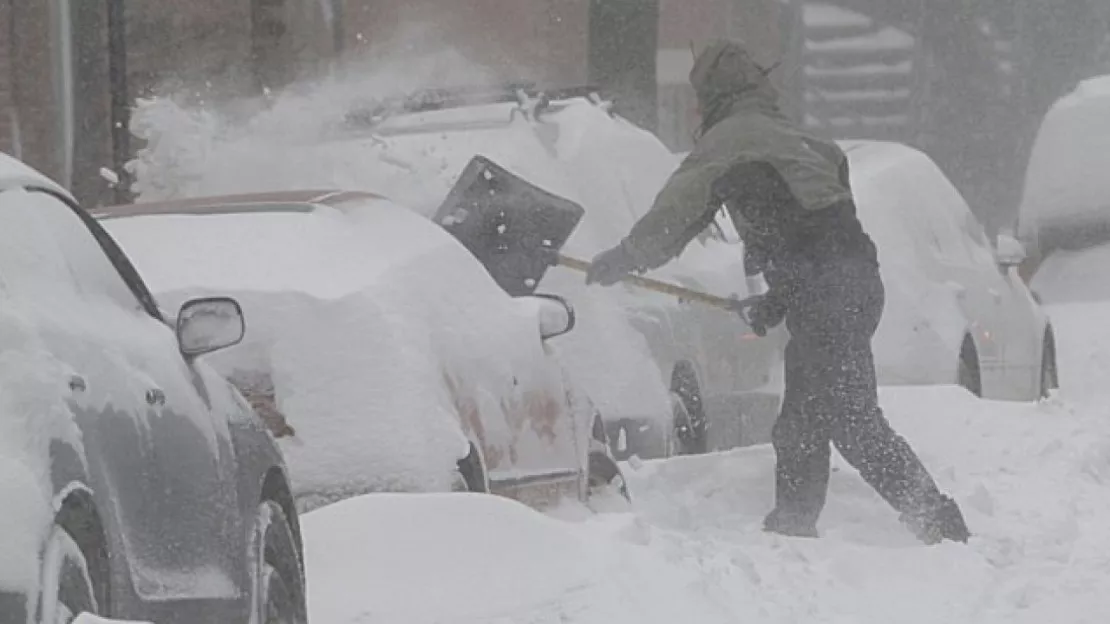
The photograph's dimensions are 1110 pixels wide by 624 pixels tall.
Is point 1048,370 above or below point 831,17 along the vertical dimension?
below

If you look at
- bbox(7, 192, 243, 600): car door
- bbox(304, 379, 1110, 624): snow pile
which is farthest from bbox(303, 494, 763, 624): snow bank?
bbox(7, 192, 243, 600): car door

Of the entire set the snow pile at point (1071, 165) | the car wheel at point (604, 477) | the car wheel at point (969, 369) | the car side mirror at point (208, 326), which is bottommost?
the car wheel at point (969, 369)

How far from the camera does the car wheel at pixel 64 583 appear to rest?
3.49 metres

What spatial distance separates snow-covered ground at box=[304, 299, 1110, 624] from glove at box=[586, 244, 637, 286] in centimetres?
88

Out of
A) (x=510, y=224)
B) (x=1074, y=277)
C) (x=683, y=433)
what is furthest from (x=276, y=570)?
(x=1074, y=277)

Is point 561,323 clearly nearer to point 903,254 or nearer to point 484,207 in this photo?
point 484,207

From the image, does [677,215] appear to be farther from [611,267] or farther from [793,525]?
[793,525]

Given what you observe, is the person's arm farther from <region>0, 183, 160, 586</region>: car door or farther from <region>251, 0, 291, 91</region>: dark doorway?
<region>251, 0, 291, 91</region>: dark doorway

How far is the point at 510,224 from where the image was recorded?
29.3 ft

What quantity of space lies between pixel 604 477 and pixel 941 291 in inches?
203

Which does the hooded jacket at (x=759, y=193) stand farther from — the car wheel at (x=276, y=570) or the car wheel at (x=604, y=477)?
the car wheel at (x=276, y=570)

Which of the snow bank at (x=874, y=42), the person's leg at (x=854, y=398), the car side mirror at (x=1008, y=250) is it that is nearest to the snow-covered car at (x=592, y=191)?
the person's leg at (x=854, y=398)

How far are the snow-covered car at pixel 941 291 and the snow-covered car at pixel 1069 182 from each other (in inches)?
160

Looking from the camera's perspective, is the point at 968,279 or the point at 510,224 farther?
the point at 968,279
